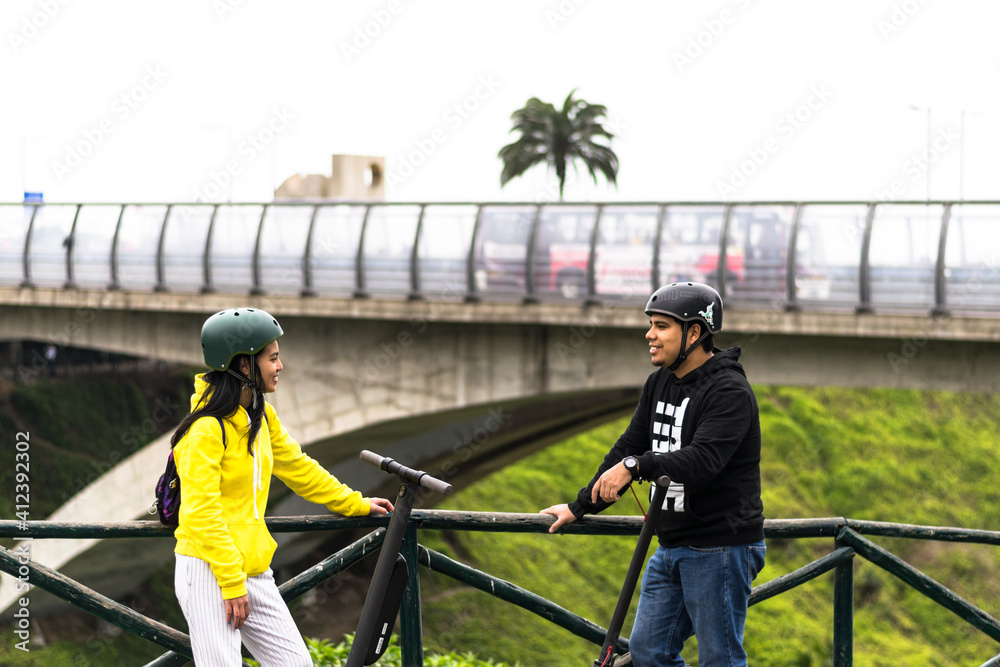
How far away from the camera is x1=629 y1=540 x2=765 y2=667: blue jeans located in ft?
10.4

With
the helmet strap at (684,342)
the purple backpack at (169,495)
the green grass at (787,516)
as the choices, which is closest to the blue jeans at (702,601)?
the helmet strap at (684,342)

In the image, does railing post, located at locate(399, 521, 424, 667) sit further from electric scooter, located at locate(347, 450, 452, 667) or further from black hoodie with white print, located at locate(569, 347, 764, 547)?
black hoodie with white print, located at locate(569, 347, 764, 547)

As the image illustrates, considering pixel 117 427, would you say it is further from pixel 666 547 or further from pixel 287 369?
pixel 666 547

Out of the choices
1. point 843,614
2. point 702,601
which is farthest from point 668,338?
point 843,614

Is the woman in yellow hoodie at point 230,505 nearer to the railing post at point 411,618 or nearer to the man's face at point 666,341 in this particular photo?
the railing post at point 411,618

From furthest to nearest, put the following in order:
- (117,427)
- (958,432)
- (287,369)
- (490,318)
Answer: (958,432) → (117,427) → (287,369) → (490,318)

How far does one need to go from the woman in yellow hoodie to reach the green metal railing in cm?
25

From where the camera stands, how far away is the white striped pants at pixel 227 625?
3037 mm

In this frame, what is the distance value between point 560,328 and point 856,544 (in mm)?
10463

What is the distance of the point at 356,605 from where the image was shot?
21.6m

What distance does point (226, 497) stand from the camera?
10.3ft

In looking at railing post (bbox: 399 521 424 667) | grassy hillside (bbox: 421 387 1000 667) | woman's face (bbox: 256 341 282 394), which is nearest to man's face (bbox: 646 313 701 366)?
railing post (bbox: 399 521 424 667)

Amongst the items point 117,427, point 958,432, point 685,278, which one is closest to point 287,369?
point 685,278

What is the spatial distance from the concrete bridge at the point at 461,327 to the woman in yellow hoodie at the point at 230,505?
33.2 ft
